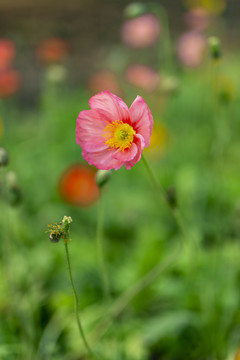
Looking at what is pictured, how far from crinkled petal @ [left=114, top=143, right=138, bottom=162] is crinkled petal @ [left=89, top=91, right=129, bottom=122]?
0.19 ft

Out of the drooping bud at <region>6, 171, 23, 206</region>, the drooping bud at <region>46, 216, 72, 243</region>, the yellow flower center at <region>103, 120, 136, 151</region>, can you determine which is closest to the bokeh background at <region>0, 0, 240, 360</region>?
the drooping bud at <region>6, 171, 23, 206</region>

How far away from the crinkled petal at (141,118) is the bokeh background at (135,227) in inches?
10.1

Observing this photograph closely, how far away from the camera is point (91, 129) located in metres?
0.95

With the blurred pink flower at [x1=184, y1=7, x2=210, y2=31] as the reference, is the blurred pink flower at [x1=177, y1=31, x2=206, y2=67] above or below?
below

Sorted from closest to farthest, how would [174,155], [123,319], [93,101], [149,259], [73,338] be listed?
[93,101] → [73,338] → [123,319] → [149,259] → [174,155]

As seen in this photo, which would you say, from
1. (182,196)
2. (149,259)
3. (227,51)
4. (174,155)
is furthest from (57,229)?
(227,51)

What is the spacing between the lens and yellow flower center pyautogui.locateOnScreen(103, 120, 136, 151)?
932 millimetres

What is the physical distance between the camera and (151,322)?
1.47m

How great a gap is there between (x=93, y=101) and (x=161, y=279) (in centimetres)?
87

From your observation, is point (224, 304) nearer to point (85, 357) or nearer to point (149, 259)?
point (149, 259)

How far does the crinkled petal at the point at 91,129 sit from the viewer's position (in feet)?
3.05

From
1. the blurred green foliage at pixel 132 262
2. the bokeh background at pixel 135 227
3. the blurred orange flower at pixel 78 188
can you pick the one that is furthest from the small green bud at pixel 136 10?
the blurred orange flower at pixel 78 188

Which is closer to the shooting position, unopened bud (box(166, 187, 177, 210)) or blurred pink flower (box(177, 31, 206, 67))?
unopened bud (box(166, 187, 177, 210))

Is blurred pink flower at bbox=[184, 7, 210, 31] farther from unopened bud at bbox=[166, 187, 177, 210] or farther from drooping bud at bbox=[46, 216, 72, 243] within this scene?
drooping bud at bbox=[46, 216, 72, 243]
